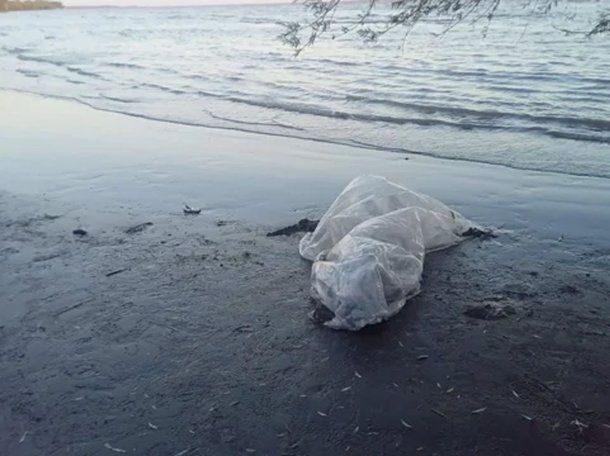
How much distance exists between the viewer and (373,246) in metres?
5.05

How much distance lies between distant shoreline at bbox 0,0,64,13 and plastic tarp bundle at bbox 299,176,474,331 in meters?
120

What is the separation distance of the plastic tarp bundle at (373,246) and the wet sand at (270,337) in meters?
0.17

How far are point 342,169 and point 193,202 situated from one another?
2717 millimetres

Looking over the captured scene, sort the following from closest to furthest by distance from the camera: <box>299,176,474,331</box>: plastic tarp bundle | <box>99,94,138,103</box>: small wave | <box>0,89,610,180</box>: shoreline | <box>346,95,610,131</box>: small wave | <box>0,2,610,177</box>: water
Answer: <box>299,176,474,331</box>: plastic tarp bundle < <box>0,89,610,180</box>: shoreline < <box>0,2,610,177</box>: water < <box>346,95,610,131</box>: small wave < <box>99,94,138,103</box>: small wave

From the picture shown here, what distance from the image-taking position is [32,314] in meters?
4.97

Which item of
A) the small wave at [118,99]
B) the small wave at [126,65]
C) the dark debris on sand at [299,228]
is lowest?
the small wave at [126,65]

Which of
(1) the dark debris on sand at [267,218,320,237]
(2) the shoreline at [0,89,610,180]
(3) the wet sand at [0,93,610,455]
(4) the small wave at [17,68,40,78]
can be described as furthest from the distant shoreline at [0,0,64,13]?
(1) the dark debris on sand at [267,218,320,237]

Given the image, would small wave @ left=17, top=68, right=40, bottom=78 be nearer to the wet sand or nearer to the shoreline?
the shoreline

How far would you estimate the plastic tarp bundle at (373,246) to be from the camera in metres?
4.71

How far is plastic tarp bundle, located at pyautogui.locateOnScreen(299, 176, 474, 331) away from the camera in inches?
186

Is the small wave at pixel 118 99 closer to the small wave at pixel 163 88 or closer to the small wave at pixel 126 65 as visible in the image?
the small wave at pixel 163 88

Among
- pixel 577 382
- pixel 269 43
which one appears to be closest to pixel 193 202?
pixel 577 382

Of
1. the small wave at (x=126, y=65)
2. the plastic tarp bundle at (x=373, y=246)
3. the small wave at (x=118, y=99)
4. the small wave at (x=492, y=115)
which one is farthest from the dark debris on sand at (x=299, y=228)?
the small wave at (x=126, y=65)

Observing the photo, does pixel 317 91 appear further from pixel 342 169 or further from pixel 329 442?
pixel 329 442
